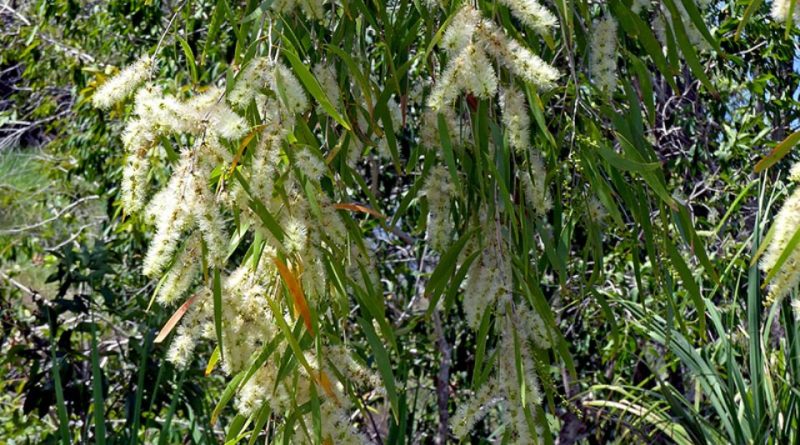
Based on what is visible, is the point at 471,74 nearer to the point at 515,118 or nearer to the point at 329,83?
the point at 515,118

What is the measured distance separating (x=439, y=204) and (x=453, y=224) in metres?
1.22

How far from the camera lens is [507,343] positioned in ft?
4.69

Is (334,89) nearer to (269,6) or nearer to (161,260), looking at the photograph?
(269,6)

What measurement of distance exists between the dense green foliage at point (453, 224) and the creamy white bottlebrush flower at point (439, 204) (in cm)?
1

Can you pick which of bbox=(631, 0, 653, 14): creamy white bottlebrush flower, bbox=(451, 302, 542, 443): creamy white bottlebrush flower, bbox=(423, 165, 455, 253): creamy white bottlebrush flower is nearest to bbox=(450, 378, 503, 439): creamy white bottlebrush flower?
bbox=(451, 302, 542, 443): creamy white bottlebrush flower

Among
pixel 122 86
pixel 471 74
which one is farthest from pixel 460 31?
pixel 122 86

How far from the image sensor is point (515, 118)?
138 cm

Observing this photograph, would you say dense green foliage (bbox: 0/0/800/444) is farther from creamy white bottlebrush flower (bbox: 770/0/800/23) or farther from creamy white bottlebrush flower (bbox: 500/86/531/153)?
creamy white bottlebrush flower (bbox: 770/0/800/23)

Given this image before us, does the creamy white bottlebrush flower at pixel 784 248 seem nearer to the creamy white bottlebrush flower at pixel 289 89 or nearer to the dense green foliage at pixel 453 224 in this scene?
the dense green foliage at pixel 453 224

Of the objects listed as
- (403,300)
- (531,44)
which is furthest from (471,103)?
(403,300)

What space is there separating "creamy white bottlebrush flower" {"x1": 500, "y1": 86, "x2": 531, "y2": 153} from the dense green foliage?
2cm

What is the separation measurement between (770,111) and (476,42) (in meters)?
2.21

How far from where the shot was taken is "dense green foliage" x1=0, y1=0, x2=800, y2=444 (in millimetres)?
1486

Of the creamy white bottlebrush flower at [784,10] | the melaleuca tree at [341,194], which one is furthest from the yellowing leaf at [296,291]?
the creamy white bottlebrush flower at [784,10]
